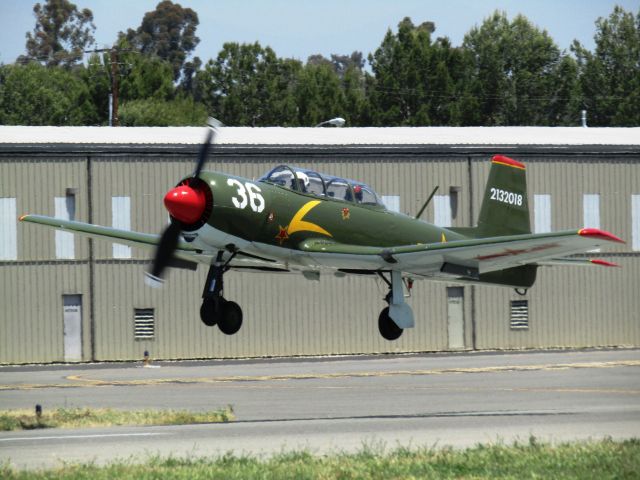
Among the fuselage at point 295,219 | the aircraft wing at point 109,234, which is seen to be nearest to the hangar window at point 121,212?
the aircraft wing at point 109,234

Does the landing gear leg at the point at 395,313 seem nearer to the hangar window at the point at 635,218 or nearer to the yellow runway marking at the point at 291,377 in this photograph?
the yellow runway marking at the point at 291,377

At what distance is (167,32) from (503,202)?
427 feet

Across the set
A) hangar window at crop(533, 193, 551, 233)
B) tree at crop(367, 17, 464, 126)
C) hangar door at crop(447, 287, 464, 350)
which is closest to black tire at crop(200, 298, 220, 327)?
hangar door at crop(447, 287, 464, 350)

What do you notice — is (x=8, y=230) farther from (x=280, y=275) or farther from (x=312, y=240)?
(x=312, y=240)

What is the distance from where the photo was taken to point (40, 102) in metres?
97.5

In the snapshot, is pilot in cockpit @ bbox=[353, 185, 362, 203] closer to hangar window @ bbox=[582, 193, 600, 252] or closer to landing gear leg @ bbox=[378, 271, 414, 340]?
landing gear leg @ bbox=[378, 271, 414, 340]

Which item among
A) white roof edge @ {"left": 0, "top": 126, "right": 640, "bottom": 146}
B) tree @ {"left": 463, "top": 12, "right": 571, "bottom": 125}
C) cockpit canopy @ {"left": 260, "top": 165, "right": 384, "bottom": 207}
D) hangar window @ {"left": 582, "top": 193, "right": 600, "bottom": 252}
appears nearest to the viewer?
cockpit canopy @ {"left": 260, "top": 165, "right": 384, "bottom": 207}

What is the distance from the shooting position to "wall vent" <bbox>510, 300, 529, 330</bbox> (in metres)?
46.6

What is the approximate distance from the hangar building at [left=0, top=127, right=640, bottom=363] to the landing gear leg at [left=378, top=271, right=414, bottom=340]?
17.6 m

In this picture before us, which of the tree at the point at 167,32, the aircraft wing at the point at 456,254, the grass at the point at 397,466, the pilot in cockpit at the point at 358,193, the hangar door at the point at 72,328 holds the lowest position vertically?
the grass at the point at 397,466

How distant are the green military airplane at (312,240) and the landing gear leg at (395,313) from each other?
0.02 meters

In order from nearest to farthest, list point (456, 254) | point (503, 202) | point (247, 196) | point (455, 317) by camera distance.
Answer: point (247, 196), point (456, 254), point (503, 202), point (455, 317)

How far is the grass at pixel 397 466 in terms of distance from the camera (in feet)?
58.8

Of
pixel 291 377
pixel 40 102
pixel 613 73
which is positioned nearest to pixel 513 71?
pixel 613 73
